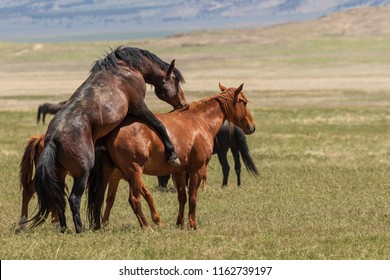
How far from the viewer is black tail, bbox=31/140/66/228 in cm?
1116

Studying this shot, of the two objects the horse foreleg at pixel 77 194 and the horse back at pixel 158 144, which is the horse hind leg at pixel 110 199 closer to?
the horse back at pixel 158 144

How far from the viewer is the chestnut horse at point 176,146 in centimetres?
1198

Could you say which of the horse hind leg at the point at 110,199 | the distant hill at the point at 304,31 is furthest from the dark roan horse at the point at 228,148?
the distant hill at the point at 304,31

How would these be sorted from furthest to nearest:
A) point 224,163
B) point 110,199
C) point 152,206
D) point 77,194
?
point 224,163 → point 110,199 → point 152,206 → point 77,194

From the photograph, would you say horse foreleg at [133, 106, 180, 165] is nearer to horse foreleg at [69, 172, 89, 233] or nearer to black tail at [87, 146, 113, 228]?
black tail at [87, 146, 113, 228]

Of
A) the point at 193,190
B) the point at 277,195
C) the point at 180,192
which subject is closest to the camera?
the point at 193,190

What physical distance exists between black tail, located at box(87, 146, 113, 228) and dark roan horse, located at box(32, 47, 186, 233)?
0.38 meters

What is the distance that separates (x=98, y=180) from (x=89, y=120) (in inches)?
43.7

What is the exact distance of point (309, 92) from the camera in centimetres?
5794

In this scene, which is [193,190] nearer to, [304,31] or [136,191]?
[136,191]

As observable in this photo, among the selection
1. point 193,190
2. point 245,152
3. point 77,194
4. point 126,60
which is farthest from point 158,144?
point 245,152

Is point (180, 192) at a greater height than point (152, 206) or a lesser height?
greater

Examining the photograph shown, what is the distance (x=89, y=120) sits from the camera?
1144cm

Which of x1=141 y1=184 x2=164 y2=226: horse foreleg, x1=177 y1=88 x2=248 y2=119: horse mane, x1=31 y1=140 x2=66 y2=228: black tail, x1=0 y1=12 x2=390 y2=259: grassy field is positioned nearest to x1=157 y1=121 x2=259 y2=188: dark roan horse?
x1=0 y1=12 x2=390 y2=259: grassy field
